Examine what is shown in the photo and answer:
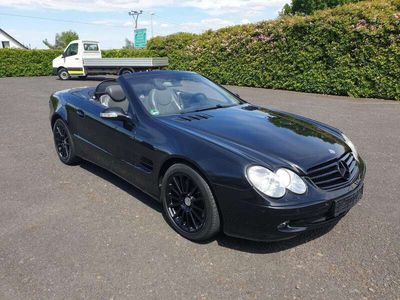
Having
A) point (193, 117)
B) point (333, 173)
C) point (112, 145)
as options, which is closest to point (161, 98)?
point (193, 117)

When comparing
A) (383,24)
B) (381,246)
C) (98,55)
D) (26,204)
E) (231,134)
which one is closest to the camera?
(381,246)

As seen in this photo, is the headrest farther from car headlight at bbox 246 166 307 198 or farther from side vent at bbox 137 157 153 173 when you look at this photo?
car headlight at bbox 246 166 307 198

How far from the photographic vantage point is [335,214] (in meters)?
2.96

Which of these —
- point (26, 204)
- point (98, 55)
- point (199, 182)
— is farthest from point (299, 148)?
point (98, 55)

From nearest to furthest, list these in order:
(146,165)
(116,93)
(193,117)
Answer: (146,165) < (193,117) < (116,93)

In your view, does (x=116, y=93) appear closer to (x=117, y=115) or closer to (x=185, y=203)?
(x=117, y=115)

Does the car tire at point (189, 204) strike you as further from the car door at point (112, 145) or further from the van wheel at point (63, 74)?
the van wheel at point (63, 74)

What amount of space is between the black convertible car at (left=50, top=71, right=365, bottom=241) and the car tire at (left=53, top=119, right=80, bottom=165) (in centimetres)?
49

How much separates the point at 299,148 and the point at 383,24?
34.0 feet

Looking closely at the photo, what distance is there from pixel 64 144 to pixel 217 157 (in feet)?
10.3

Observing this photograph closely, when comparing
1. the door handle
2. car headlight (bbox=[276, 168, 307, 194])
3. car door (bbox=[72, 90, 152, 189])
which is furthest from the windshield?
car headlight (bbox=[276, 168, 307, 194])

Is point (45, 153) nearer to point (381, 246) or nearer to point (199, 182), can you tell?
point (199, 182)

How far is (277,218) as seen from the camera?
2.78 meters

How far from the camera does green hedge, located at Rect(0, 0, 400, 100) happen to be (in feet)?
38.5
